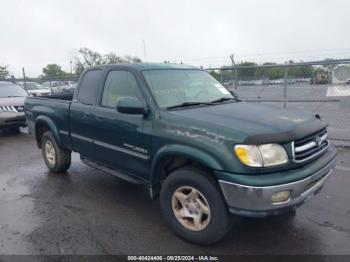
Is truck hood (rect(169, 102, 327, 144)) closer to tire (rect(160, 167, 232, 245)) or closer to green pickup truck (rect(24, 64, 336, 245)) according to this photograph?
green pickup truck (rect(24, 64, 336, 245))

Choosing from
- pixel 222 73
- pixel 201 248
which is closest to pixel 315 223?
pixel 201 248

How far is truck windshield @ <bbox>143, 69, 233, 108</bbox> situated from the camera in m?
3.92

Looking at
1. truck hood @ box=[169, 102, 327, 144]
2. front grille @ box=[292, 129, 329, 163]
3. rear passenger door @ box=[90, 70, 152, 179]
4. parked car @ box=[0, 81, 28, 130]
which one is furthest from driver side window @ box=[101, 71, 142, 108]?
parked car @ box=[0, 81, 28, 130]

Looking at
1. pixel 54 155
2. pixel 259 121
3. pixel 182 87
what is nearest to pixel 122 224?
pixel 182 87

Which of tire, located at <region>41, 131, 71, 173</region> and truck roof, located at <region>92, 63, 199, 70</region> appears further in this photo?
tire, located at <region>41, 131, 71, 173</region>

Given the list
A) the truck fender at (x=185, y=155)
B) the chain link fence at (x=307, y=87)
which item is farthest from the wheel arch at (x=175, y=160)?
the chain link fence at (x=307, y=87)

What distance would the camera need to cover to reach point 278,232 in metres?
3.64

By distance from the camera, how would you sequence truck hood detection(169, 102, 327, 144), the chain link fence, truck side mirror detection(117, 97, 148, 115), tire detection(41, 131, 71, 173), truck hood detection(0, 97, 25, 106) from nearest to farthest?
truck hood detection(169, 102, 327, 144), truck side mirror detection(117, 97, 148, 115), tire detection(41, 131, 71, 173), the chain link fence, truck hood detection(0, 97, 25, 106)

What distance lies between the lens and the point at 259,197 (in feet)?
9.51

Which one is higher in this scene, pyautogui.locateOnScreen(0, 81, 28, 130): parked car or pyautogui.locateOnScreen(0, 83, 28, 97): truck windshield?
pyautogui.locateOnScreen(0, 83, 28, 97): truck windshield

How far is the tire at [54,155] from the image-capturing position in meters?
5.76

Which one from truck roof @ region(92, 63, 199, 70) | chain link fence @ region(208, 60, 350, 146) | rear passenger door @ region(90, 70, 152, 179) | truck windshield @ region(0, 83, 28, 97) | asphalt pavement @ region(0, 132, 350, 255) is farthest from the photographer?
truck windshield @ region(0, 83, 28, 97)

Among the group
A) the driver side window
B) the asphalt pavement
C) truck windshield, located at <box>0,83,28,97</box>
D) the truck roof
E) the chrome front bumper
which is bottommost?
the asphalt pavement

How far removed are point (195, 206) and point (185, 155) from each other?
0.55m
